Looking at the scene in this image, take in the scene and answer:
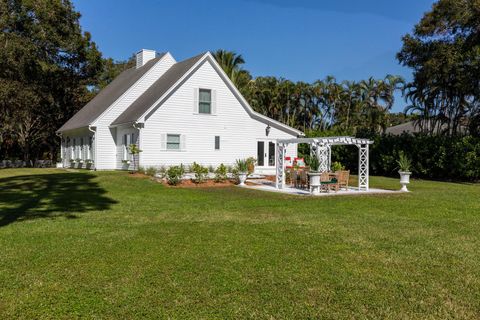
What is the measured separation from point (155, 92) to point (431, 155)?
15605mm

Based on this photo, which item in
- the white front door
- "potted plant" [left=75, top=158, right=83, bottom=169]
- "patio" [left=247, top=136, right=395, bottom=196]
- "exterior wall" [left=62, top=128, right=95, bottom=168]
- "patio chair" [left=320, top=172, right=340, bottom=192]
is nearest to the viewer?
"patio" [left=247, top=136, right=395, bottom=196]

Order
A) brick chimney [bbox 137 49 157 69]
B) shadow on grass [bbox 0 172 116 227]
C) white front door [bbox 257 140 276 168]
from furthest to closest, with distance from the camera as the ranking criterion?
1. brick chimney [bbox 137 49 157 69]
2. white front door [bbox 257 140 276 168]
3. shadow on grass [bbox 0 172 116 227]

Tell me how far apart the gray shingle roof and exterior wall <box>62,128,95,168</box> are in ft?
9.00

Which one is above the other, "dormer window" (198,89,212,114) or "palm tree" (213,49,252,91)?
"palm tree" (213,49,252,91)

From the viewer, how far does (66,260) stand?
19.4ft

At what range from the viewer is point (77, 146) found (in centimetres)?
2875

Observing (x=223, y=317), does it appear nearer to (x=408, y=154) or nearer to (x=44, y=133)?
(x=408, y=154)

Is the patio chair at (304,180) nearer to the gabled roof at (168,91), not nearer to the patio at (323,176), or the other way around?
the patio at (323,176)

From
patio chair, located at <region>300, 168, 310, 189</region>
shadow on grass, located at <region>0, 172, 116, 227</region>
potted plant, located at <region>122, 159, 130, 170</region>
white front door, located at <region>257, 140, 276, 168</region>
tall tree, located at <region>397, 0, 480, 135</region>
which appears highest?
tall tree, located at <region>397, 0, 480, 135</region>

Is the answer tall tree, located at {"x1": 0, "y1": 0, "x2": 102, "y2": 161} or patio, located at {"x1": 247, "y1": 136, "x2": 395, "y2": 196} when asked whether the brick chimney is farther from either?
patio, located at {"x1": 247, "y1": 136, "x2": 395, "y2": 196}

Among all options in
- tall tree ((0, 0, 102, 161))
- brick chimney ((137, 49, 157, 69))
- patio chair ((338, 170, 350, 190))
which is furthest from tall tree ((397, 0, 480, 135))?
tall tree ((0, 0, 102, 161))

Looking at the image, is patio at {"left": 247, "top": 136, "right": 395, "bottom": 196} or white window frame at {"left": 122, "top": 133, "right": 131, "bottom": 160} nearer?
→ patio at {"left": 247, "top": 136, "right": 395, "bottom": 196}

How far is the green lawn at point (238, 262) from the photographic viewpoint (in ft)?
14.4

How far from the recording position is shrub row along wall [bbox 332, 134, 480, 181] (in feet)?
70.0
